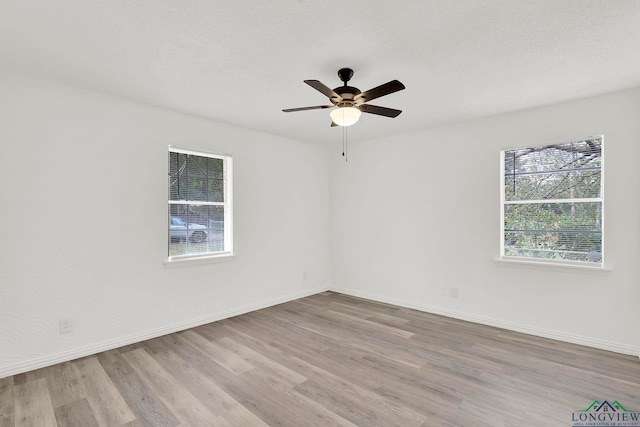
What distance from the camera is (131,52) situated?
2371mm

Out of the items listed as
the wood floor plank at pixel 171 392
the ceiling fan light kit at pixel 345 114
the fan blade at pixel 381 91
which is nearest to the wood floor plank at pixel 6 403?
the wood floor plank at pixel 171 392

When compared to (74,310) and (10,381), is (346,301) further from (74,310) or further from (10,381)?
(10,381)

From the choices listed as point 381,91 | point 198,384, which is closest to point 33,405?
point 198,384

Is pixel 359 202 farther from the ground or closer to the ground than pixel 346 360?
farther from the ground

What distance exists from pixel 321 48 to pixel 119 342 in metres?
3.35

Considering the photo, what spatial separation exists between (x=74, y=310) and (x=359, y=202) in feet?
12.6

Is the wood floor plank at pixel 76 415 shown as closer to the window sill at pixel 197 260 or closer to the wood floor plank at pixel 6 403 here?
the wood floor plank at pixel 6 403

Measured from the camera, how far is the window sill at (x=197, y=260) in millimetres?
3662

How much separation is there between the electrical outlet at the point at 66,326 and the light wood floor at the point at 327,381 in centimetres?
29

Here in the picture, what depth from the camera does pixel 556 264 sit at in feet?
11.3

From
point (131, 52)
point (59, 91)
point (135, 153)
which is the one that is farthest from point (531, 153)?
point (59, 91)

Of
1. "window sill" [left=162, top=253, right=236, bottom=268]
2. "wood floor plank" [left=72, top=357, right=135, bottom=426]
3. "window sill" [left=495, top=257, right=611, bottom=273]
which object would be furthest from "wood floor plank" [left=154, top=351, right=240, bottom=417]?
"window sill" [left=495, top=257, right=611, bottom=273]

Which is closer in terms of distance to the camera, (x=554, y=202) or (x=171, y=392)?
(x=171, y=392)

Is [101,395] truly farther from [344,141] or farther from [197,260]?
[344,141]
